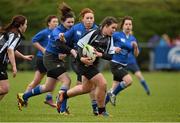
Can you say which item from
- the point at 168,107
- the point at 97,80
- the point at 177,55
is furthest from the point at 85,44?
the point at 177,55

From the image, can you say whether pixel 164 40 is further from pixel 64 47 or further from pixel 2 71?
pixel 2 71

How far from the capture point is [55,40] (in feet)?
46.7

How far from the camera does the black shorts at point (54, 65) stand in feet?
47.0

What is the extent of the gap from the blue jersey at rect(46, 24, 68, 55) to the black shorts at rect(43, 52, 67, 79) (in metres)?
0.10

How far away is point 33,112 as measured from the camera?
14.3m

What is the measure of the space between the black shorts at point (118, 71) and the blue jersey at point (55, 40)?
2992mm

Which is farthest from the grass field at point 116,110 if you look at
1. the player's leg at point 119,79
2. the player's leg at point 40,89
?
the player's leg at point 119,79

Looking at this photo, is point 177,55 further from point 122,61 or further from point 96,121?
point 96,121

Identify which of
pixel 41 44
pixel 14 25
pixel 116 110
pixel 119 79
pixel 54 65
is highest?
pixel 14 25

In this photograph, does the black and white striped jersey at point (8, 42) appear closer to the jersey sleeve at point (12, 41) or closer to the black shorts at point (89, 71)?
the jersey sleeve at point (12, 41)

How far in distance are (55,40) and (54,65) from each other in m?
0.52

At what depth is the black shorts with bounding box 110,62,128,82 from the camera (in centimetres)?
1717

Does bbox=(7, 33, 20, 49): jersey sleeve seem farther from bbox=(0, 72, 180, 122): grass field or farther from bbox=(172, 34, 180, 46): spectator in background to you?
bbox=(172, 34, 180, 46): spectator in background

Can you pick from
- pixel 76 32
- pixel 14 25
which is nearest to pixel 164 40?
pixel 76 32
